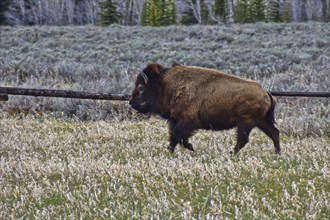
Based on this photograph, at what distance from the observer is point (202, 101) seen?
738 centimetres

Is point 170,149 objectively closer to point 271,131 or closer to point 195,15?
point 271,131

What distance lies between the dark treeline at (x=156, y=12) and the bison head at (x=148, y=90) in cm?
4045

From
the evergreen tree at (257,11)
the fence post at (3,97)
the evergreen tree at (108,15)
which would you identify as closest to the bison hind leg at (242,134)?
the fence post at (3,97)

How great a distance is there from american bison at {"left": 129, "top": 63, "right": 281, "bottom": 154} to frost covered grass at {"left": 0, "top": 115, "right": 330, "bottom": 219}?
1.00 ft

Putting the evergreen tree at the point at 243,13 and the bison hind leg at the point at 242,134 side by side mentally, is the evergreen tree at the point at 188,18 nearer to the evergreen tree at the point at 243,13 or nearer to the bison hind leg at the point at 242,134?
the evergreen tree at the point at 243,13

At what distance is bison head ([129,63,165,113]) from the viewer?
7.73m

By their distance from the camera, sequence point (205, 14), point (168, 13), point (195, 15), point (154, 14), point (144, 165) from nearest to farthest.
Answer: point (144, 165) → point (154, 14) → point (168, 13) → point (195, 15) → point (205, 14)

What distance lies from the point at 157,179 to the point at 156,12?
45093 millimetres

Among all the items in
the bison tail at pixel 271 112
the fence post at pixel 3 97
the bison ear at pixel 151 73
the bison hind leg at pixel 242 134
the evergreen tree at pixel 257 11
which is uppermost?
the bison ear at pixel 151 73

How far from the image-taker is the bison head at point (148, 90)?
304 inches

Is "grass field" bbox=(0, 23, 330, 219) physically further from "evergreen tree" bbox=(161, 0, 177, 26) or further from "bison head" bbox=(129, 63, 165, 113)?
"evergreen tree" bbox=(161, 0, 177, 26)

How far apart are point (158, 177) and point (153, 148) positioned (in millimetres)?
2263

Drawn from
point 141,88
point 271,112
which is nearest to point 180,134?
point 141,88

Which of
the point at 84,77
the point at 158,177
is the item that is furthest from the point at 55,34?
the point at 158,177
